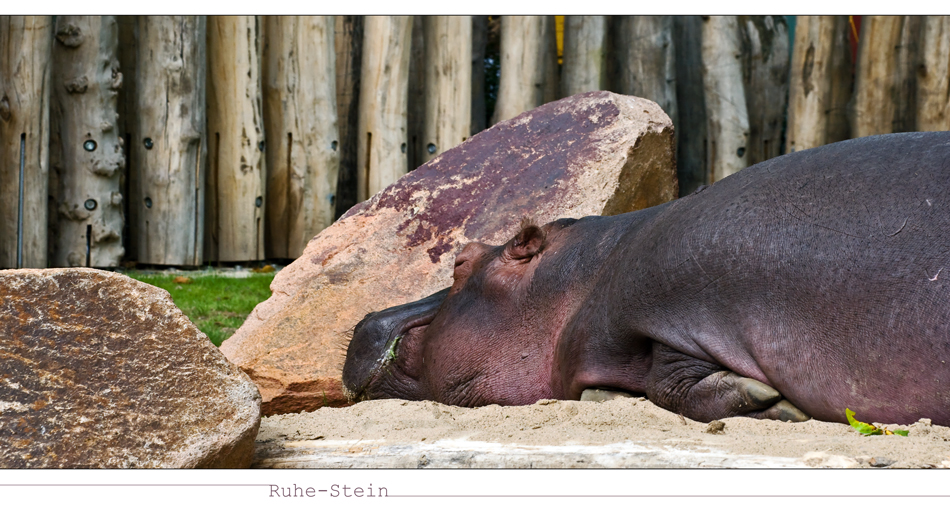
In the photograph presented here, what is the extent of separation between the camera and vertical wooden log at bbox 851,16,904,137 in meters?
7.03

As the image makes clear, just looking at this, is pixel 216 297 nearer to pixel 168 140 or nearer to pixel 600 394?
pixel 168 140

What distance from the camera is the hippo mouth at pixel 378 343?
10.1 ft

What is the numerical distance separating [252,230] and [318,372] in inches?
143

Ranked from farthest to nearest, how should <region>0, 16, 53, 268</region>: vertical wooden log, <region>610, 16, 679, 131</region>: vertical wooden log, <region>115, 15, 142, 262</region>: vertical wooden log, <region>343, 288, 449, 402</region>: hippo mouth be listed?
1. <region>610, 16, 679, 131</region>: vertical wooden log
2. <region>115, 15, 142, 262</region>: vertical wooden log
3. <region>0, 16, 53, 268</region>: vertical wooden log
4. <region>343, 288, 449, 402</region>: hippo mouth

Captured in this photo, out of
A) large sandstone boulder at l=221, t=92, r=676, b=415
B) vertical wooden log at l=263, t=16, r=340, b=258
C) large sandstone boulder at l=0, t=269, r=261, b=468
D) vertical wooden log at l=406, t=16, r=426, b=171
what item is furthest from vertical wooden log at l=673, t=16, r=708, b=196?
large sandstone boulder at l=0, t=269, r=261, b=468

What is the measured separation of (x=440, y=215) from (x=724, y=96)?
382 cm

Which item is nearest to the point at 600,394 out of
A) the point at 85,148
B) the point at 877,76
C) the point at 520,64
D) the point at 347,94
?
the point at 85,148

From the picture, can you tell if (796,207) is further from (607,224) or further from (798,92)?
(798,92)

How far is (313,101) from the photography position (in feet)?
23.4

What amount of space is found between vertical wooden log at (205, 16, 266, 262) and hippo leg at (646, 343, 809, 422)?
5023 mm

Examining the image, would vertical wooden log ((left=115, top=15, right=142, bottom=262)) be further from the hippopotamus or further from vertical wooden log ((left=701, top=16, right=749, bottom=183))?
the hippopotamus

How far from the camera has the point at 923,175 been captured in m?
2.20

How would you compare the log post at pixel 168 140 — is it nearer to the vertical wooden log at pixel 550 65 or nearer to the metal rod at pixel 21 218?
the metal rod at pixel 21 218

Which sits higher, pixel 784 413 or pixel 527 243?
pixel 527 243
